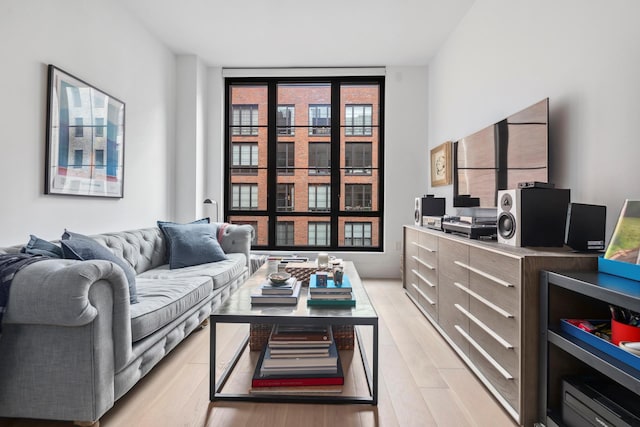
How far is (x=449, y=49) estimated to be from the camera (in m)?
3.87

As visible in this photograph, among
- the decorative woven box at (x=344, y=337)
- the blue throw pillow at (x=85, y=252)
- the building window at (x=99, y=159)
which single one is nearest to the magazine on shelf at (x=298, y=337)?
the decorative woven box at (x=344, y=337)

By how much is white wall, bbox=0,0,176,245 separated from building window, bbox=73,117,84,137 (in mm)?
270

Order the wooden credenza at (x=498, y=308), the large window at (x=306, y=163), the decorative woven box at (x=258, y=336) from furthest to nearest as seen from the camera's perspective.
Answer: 1. the large window at (x=306, y=163)
2. the decorative woven box at (x=258, y=336)
3. the wooden credenza at (x=498, y=308)

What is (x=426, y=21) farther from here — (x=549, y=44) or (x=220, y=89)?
(x=220, y=89)

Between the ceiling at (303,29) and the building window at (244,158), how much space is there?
3.49 ft

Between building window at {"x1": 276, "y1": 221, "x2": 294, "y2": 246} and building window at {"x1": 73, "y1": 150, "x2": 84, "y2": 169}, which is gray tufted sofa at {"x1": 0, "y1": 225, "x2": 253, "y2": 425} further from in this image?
building window at {"x1": 276, "y1": 221, "x2": 294, "y2": 246}

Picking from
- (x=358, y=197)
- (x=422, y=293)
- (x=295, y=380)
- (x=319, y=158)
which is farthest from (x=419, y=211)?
(x=295, y=380)

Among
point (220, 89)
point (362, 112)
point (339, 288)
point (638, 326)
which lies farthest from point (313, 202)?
point (638, 326)

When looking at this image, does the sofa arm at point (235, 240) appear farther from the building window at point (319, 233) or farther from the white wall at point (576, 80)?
the white wall at point (576, 80)

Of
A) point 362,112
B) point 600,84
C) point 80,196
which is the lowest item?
point 80,196

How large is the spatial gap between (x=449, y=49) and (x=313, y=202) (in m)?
2.47

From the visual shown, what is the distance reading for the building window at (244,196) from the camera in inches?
195

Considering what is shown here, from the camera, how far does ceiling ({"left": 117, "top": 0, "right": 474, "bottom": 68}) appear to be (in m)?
3.29

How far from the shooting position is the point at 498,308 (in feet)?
5.81
